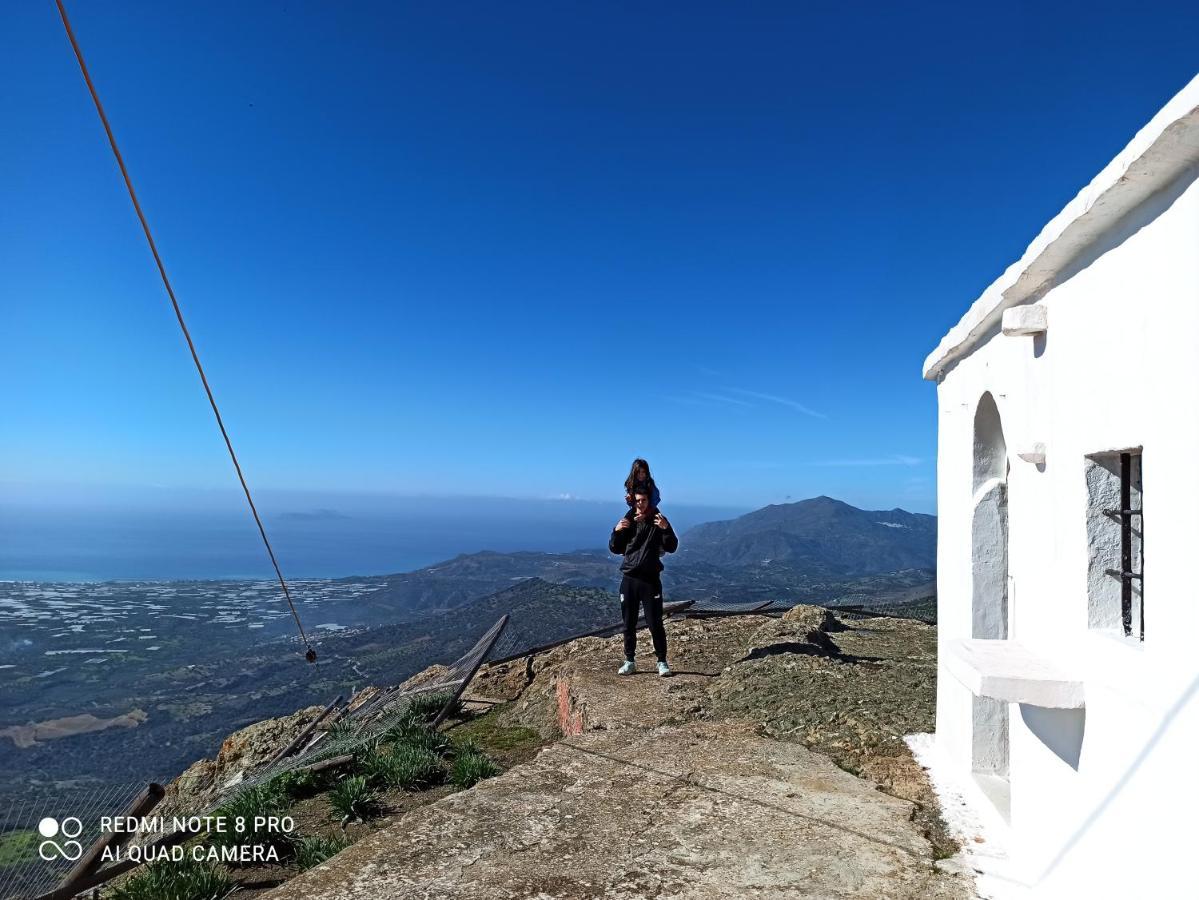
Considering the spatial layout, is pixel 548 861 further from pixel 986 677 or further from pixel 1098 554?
pixel 1098 554

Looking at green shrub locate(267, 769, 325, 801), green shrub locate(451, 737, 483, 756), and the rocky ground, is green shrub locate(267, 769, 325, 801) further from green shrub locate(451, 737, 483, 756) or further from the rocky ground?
the rocky ground

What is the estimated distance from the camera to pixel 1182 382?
7.63 ft

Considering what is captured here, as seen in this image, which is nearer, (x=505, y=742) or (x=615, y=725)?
(x=615, y=725)

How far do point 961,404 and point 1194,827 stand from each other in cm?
315

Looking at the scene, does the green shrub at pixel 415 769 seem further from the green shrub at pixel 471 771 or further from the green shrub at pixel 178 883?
the green shrub at pixel 178 883

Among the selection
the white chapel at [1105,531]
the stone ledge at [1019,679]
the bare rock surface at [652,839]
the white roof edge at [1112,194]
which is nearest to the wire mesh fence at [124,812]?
the bare rock surface at [652,839]

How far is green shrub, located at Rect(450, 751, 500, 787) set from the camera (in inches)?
240

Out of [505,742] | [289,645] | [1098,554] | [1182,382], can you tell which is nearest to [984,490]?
[1098,554]

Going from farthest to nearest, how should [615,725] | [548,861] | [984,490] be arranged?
[615,725]
[984,490]
[548,861]

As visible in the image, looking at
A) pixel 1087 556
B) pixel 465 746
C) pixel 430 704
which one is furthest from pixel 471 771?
pixel 1087 556

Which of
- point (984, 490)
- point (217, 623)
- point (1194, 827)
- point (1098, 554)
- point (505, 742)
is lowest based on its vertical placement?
point (217, 623)

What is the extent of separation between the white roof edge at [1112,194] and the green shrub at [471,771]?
5.05 m

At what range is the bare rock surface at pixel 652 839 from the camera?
352cm

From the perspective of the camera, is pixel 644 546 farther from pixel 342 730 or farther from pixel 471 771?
pixel 342 730
